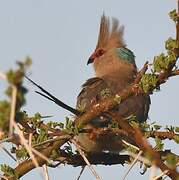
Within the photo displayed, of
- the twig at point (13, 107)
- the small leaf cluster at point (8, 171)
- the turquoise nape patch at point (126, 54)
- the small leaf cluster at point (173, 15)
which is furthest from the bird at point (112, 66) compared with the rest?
the twig at point (13, 107)

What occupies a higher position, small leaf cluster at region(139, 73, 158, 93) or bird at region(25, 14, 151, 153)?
bird at region(25, 14, 151, 153)

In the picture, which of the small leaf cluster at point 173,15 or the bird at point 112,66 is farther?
the bird at point 112,66

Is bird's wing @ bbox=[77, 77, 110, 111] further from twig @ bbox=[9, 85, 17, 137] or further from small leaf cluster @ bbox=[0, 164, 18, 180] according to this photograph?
twig @ bbox=[9, 85, 17, 137]

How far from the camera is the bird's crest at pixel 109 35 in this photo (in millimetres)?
8610

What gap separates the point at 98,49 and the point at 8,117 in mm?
8201

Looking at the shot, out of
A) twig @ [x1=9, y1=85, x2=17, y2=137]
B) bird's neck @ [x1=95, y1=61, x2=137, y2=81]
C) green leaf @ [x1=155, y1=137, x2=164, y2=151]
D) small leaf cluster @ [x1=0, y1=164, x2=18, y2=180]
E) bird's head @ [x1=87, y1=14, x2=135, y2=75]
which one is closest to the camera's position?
twig @ [x1=9, y1=85, x2=17, y2=137]

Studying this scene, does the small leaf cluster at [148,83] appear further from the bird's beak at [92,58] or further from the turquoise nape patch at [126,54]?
the bird's beak at [92,58]

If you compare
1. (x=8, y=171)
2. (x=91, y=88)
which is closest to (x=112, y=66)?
(x=91, y=88)

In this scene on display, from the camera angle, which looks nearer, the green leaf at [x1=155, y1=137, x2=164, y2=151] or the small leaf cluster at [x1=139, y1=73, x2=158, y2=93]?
the small leaf cluster at [x1=139, y1=73, x2=158, y2=93]

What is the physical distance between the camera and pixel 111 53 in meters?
9.49

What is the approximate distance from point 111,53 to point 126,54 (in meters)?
0.27

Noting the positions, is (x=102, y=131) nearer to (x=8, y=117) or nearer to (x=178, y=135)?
(x=178, y=135)

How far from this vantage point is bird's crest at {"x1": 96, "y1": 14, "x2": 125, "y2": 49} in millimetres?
8610

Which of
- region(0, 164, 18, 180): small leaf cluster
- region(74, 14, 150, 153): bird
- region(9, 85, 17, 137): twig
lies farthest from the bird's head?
region(9, 85, 17, 137): twig
